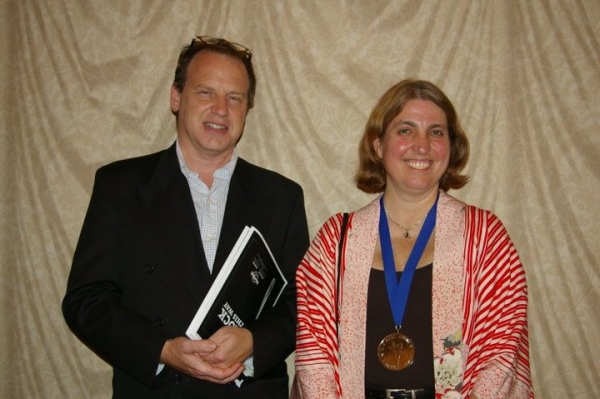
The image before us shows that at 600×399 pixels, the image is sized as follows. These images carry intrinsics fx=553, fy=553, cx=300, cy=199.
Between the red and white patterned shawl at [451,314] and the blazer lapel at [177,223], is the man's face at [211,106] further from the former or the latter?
the red and white patterned shawl at [451,314]

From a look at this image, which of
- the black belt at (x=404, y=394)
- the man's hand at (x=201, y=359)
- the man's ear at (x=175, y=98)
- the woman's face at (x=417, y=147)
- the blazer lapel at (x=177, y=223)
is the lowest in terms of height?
the black belt at (x=404, y=394)

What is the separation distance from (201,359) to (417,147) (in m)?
1.16

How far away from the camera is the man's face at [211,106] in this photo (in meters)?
2.32

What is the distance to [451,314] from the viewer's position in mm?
2057

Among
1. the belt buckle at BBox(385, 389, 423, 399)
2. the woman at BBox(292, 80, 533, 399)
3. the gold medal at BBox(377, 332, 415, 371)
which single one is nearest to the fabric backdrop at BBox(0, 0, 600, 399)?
the woman at BBox(292, 80, 533, 399)

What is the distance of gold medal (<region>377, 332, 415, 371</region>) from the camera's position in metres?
2.05

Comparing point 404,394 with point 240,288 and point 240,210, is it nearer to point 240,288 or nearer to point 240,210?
point 240,288

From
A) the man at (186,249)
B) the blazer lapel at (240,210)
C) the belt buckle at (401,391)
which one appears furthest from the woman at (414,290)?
the blazer lapel at (240,210)

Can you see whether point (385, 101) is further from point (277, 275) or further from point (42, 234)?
point (42, 234)

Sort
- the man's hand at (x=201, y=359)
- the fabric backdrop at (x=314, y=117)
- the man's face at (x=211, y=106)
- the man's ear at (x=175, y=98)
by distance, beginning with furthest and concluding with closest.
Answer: the fabric backdrop at (x=314, y=117)
the man's ear at (x=175, y=98)
the man's face at (x=211, y=106)
the man's hand at (x=201, y=359)

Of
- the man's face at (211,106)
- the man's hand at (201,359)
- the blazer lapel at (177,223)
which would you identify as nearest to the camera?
the man's hand at (201,359)

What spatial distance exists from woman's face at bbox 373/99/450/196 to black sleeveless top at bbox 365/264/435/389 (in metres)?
0.35

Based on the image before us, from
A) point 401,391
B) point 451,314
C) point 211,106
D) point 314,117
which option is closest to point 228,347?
point 401,391

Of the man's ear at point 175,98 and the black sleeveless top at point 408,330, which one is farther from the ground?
the man's ear at point 175,98
